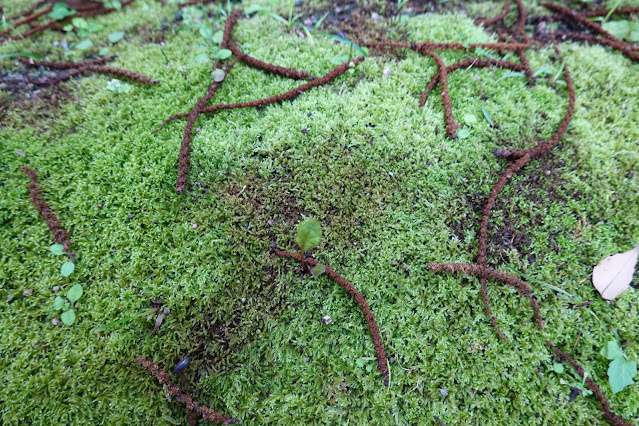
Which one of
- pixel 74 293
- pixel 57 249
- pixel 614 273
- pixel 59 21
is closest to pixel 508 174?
pixel 614 273

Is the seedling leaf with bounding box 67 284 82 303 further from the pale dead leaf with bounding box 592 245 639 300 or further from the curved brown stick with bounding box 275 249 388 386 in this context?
the pale dead leaf with bounding box 592 245 639 300

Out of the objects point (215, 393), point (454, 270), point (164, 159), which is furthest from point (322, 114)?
point (215, 393)

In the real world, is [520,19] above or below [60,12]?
above

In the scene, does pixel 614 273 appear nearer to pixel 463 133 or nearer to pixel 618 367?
pixel 618 367

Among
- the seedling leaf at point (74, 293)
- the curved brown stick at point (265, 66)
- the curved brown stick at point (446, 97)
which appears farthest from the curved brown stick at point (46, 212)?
the curved brown stick at point (446, 97)

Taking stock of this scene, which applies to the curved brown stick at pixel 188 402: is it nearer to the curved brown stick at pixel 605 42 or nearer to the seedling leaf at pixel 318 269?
the seedling leaf at pixel 318 269

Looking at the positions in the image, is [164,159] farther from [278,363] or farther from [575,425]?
[575,425]
